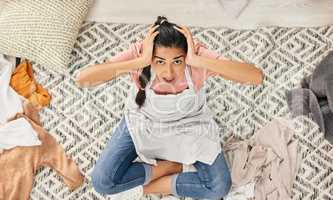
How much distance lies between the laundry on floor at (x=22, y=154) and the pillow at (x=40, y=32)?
0.47ft

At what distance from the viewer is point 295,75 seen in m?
2.03

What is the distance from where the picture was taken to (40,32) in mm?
2010

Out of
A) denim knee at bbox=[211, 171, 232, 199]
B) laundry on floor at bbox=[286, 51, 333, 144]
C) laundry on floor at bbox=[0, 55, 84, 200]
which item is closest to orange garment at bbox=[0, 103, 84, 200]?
laundry on floor at bbox=[0, 55, 84, 200]

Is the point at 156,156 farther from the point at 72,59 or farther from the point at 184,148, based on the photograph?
the point at 72,59

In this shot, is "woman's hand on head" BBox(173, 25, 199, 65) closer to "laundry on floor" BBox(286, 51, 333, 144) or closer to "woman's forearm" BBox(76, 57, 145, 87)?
"woman's forearm" BBox(76, 57, 145, 87)

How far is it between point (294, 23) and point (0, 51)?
969 mm

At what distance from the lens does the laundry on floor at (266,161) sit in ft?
6.14

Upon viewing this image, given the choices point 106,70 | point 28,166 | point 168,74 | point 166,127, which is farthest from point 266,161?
point 28,166

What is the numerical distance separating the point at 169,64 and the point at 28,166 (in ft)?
1.93

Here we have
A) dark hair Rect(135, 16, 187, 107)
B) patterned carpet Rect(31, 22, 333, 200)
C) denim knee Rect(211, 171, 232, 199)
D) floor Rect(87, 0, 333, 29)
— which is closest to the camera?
dark hair Rect(135, 16, 187, 107)

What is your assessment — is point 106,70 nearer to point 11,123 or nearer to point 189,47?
point 189,47

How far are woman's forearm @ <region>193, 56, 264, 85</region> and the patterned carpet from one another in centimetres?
25

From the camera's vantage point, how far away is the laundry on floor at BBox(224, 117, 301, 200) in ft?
6.14

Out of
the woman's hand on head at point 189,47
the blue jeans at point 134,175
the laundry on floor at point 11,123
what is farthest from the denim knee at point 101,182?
the woman's hand on head at point 189,47
